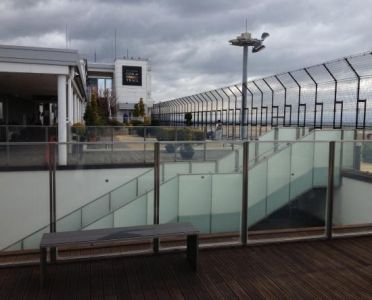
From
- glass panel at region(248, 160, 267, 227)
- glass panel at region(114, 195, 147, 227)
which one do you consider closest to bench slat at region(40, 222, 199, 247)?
glass panel at region(114, 195, 147, 227)

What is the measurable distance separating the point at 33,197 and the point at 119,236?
1212mm

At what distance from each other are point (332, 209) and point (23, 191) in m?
4.00

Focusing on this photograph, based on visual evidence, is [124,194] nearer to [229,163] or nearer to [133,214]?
[133,214]

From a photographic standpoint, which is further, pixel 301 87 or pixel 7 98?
pixel 7 98

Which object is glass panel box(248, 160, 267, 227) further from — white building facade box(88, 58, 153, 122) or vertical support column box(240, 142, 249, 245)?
white building facade box(88, 58, 153, 122)

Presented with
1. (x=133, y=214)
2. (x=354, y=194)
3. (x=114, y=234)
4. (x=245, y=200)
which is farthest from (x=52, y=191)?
(x=354, y=194)

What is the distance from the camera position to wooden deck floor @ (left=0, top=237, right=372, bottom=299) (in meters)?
3.70

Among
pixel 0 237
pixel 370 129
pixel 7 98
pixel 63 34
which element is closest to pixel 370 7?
pixel 370 129

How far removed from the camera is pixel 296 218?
5520 millimetres

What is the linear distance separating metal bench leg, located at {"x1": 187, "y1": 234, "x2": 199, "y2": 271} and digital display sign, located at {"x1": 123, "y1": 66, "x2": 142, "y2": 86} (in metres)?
69.8

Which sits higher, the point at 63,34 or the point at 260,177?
the point at 63,34

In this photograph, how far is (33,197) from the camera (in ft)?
14.8

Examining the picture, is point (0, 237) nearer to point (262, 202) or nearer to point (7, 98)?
point (262, 202)

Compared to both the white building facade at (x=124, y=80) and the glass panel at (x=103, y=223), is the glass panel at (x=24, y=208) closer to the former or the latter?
the glass panel at (x=103, y=223)
